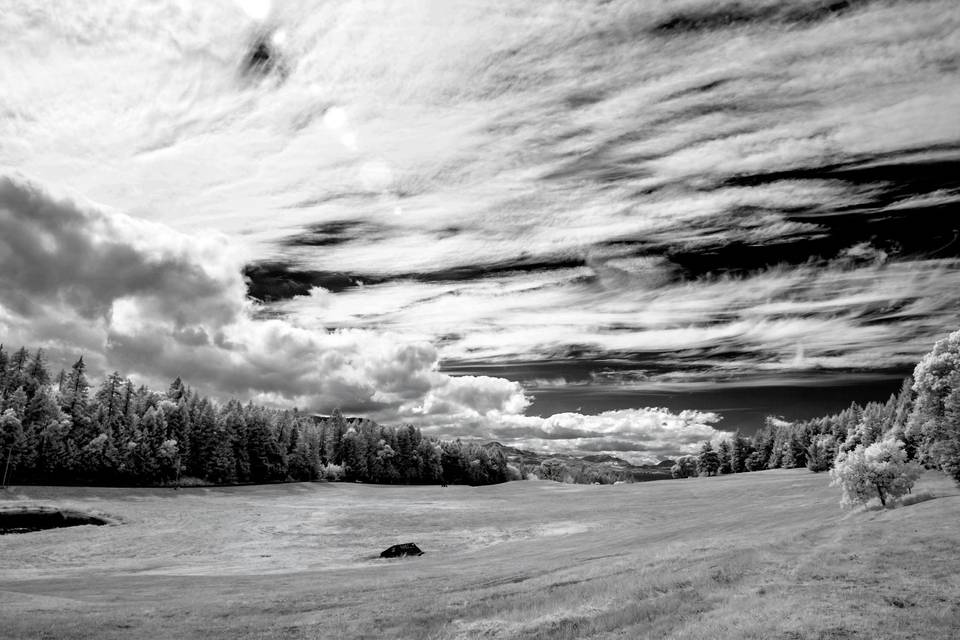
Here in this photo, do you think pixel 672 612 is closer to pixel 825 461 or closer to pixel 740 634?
pixel 740 634

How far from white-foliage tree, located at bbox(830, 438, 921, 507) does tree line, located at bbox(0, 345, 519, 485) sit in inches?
4081

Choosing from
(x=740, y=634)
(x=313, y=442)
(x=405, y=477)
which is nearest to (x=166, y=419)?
(x=313, y=442)

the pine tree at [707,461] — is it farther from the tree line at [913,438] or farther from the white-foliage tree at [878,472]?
the white-foliage tree at [878,472]

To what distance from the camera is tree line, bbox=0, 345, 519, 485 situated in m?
94.9

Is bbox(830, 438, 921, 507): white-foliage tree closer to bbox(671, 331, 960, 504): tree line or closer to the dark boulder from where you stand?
bbox(671, 331, 960, 504): tree line

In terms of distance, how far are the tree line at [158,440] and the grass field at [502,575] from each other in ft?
61.1

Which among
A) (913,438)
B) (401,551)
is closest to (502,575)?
(401,551)

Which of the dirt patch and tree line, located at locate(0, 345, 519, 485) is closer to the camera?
the dirt patch

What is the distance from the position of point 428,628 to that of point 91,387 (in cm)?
12946

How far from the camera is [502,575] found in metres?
34.8

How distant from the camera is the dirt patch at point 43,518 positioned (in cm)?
7044

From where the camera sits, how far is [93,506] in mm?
79125

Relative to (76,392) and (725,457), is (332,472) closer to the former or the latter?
(76,392)

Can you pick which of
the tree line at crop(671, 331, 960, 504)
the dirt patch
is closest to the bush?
the dirt patch
